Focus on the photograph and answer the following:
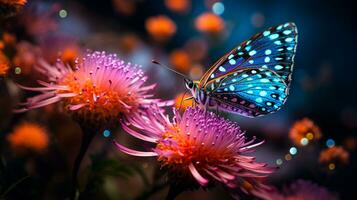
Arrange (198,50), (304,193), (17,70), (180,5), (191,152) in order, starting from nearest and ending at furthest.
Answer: (191,152), (304,193), (17,70), (198,50), (180,5)

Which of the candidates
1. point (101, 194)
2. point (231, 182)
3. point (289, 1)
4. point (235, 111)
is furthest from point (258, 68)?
point (289, 1)

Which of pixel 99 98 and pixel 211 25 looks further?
pixel 211 25

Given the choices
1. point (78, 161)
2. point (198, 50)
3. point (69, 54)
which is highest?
point (198, 50)

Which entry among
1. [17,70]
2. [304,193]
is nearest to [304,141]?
[304,193]

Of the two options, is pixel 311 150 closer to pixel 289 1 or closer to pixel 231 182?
pixel 231 182

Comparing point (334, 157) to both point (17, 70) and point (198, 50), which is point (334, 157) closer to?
point (17, 70)

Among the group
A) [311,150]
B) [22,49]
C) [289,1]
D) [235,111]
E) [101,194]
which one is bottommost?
[101,194]

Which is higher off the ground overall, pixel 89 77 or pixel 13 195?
pixel 89 77
